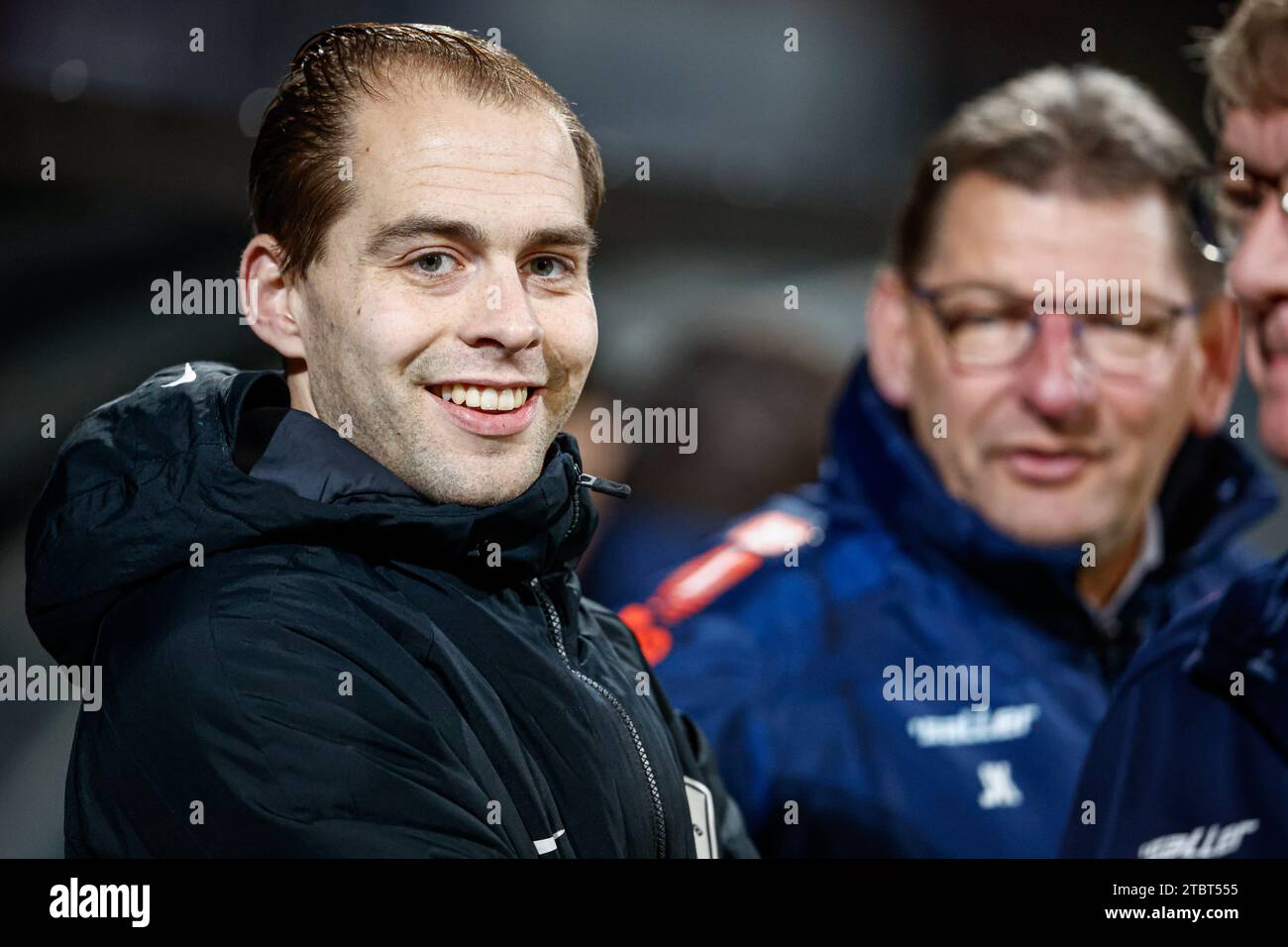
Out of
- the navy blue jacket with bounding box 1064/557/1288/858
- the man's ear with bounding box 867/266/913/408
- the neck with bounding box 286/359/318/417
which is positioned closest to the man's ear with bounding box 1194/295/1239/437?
the man's ear with bounding box 867/266/913/408

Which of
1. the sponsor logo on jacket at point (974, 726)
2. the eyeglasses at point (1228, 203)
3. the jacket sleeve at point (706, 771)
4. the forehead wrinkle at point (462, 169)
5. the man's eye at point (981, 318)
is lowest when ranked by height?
the sponsor logo on jacket at point (974, 726)

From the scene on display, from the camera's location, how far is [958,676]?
7.07ft

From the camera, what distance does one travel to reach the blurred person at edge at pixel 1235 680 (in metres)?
1.63

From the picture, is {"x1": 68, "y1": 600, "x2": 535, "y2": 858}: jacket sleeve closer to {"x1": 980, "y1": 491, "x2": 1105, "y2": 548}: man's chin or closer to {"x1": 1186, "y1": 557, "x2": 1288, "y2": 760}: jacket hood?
{"x1": 1186, "y1": 557, "x2": 1288, "y2": 760}: jacket hood

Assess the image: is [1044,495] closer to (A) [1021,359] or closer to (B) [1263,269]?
(A) [1021,359]

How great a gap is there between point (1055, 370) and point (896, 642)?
1.70ft

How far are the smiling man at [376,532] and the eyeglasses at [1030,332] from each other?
1.14 m

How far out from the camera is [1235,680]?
5.32 feet

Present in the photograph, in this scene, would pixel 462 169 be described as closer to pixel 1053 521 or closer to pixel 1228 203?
pixel 1228 203

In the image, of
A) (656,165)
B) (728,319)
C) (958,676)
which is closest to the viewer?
(958,676)

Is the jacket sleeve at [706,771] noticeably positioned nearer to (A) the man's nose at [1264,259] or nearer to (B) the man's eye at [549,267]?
(B) the man's eye at [549,267]

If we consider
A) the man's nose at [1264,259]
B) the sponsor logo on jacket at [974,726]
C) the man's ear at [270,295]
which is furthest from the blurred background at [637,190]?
the man's ear at [270,295]

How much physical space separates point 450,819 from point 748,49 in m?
1.57
